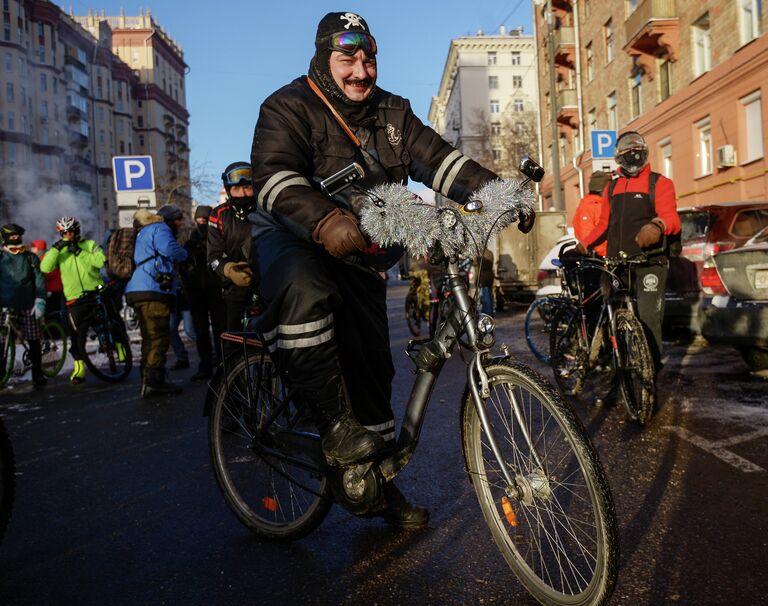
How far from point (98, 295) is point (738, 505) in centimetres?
778

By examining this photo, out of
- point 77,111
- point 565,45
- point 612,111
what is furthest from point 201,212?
point 77,111

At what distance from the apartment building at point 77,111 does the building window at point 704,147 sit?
3075 centimetres

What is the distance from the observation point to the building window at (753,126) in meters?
19.2

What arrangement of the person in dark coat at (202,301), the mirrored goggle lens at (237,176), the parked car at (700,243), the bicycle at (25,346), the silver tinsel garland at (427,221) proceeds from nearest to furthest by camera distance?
the silver tinsel garland at (427,221), the mirrored goggle lens at (237,176), the person in dark coat at (202,301), the parked car at (700,243), the bicycle at (25,346)

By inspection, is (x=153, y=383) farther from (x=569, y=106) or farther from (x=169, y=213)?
(x=569, y=106)

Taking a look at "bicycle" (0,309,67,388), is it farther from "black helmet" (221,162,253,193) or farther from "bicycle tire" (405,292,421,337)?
"bicycle tire" (405,292,421,337)

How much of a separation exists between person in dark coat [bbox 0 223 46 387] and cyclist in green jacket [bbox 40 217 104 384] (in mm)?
260

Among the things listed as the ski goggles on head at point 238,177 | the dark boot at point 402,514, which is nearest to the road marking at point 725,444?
Answer: the dark boot at point 402,514

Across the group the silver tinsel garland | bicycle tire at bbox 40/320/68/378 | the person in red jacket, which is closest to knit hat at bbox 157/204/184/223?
bicycle tire at bbox 40/320/68/378

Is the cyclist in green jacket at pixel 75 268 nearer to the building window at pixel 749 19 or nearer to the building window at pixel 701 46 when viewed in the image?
the building window at pixel 749 19

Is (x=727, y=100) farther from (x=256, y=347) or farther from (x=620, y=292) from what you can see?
(x=256, y=347)

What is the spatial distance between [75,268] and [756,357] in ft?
24.1

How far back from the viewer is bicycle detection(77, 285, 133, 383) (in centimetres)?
912

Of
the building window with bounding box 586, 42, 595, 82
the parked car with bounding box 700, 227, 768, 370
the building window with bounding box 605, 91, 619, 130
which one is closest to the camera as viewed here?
the parked car with bounding box 700, 227, 768, 370
